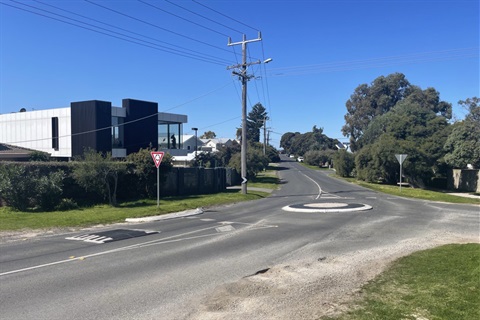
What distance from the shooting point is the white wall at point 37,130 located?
140 ft

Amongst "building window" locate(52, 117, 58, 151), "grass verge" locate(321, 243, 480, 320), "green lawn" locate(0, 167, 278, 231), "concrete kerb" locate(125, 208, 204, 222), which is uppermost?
"building window" locate(52, 117, 58, 151)

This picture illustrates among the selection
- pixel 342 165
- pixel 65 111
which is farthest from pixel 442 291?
pixel 342 165

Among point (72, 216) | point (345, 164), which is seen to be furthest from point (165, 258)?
point (345, 164)

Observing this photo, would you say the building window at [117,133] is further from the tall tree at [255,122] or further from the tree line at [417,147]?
the tall tree at [255,122]

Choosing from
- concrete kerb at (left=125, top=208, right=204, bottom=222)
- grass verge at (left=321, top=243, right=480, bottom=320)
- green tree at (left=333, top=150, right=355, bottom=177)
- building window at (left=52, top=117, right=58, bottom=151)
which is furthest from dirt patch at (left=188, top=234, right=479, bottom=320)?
green tree at (left=333, top=150, right=355, bottom=177)

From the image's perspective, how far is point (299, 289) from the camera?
6762 mm

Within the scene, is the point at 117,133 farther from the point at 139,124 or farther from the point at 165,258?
the point at 165,258

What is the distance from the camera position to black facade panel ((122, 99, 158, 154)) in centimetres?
4516

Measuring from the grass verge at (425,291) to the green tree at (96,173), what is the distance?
1695cm

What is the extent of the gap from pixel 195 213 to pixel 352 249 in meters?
10.8

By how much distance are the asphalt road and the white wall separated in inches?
1197

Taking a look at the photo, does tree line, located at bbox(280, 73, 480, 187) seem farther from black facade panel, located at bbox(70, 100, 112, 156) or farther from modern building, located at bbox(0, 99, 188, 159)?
black facade panel, located at bbox(70, 100, 112, 156)

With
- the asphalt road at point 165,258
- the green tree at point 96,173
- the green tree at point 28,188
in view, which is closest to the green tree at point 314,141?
the green tree at point 96,173

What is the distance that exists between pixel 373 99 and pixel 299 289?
104 meters
